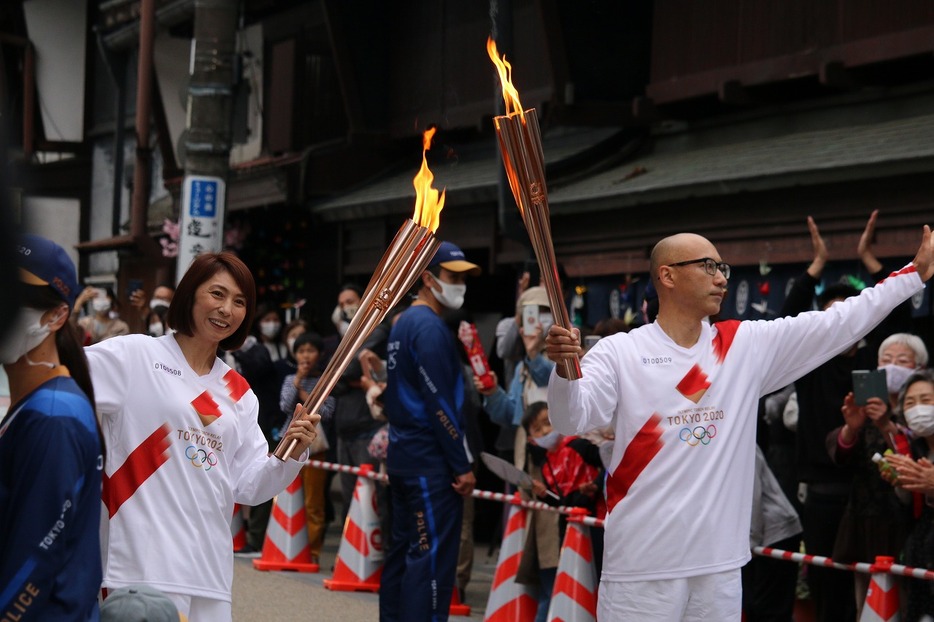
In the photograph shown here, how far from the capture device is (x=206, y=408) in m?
4.20

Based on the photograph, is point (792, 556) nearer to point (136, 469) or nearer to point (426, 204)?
point (426, 204)

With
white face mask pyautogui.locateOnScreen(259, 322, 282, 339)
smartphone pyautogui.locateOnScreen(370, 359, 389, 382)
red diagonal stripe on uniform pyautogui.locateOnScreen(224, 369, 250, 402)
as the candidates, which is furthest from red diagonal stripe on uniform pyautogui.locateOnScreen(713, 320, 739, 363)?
white face mask pyautogui.locateOnScreen(259, 322, 282, 339)

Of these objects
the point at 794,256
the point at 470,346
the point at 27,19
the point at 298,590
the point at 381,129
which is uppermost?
the point at 27,19

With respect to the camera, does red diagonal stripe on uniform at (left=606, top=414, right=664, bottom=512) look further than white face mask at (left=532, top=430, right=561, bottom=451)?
No

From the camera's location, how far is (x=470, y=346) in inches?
314

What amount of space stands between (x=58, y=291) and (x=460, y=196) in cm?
874

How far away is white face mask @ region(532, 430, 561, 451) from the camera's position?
7.26m

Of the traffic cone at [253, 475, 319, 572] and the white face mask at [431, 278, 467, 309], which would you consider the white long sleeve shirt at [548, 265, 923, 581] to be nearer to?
the white face mask at [431, 278, 467, 309]

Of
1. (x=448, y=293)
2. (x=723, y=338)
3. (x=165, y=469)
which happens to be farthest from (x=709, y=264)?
(x=448, y=293)

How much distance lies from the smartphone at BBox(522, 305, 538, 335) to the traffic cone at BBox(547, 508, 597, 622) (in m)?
1.67

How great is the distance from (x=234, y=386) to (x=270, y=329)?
723cm

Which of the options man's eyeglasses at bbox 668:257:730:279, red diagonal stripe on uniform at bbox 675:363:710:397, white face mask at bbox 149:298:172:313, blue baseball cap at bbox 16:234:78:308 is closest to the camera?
blue baseball cap at bbox 16:234:78:308

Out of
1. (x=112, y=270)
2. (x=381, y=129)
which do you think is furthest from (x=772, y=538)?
(x=112, y=270)

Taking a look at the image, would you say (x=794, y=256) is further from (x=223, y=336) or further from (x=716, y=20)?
(x=223, y=336)
